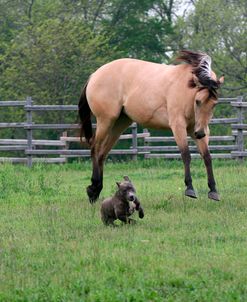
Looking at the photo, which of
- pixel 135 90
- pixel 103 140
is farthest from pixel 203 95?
Result: pixel 103 140

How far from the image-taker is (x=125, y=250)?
775 centimetres

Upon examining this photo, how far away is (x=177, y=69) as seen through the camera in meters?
11.9

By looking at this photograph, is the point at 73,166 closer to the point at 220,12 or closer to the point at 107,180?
the point at 107,180

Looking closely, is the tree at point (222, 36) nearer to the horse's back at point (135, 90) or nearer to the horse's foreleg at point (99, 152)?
the horse's back at point (135, 90)

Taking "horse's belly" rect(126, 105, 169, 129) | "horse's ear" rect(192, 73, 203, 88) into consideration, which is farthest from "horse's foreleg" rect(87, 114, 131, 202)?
"horse's ear" rect(192, 73, 203, 88)

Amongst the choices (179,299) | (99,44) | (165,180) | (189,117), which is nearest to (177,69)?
(189,117)

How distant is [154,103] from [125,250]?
14.7ft

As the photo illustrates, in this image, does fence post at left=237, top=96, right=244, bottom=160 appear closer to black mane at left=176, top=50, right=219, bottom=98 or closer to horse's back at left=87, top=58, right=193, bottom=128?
horse's back at left=87, top=58, right=193, bottom=128

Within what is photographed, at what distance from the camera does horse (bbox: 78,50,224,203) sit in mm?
11102

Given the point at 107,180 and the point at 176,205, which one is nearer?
the point at 176,205

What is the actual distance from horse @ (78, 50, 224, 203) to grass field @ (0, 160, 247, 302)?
2.25 feet

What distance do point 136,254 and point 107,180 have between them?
904 centimetres

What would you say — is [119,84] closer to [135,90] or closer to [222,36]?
[135,90]

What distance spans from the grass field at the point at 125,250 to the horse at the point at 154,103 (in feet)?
2.25
